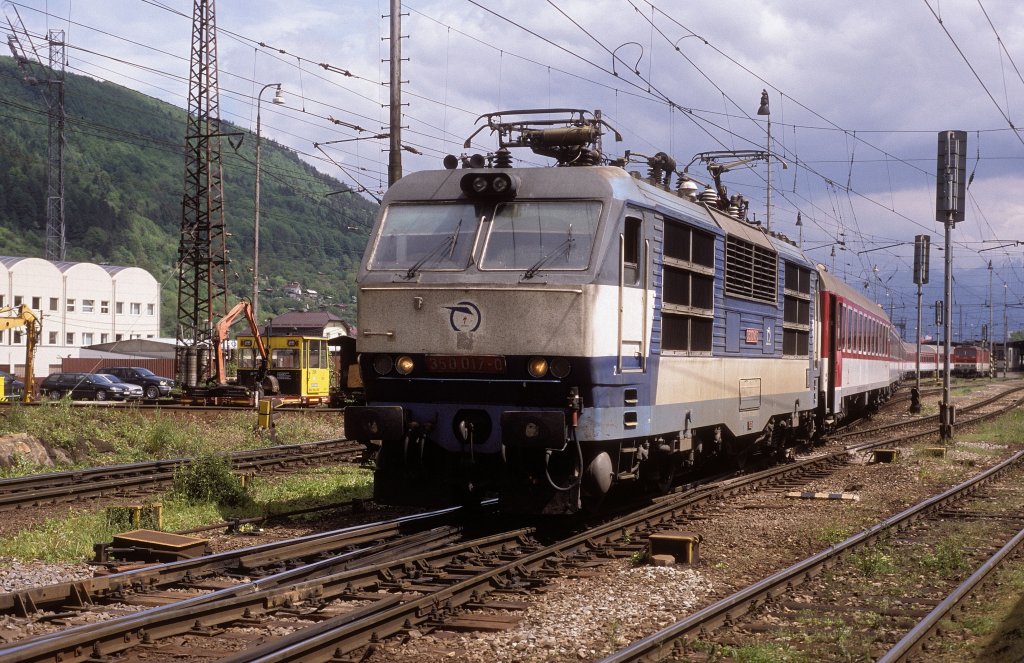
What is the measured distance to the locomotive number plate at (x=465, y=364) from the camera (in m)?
10.3

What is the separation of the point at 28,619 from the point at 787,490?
1111 centimetres

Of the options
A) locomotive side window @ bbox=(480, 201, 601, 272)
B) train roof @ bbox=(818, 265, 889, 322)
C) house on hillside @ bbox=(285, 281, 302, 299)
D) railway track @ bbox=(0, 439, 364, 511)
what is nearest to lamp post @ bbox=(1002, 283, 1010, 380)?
train roof @ bbox=(818, 265, 889, 322)

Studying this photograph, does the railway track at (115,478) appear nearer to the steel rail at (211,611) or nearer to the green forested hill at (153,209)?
the steel rail at (211,611)

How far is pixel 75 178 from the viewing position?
411 feet

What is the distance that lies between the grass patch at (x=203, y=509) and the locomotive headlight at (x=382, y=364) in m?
2.61

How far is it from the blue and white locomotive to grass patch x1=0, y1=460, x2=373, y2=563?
2780mm

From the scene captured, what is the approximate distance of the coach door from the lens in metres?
10.5

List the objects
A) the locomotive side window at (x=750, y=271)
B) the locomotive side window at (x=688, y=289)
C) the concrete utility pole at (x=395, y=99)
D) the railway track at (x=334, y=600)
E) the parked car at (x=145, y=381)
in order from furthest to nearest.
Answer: the parked car at (x=145, y=381) < the concrete utility pole at (x=395, y=99) < the locomotive side window at (x=750, y=271) < the locomotive side window at (x=688, y=289) < the railway track at (x=334, y=600)

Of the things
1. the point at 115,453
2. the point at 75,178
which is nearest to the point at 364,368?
the point at 115,453

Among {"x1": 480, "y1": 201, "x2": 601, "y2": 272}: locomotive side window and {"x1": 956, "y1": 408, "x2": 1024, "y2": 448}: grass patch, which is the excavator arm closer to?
{"x1": 956, "y1": 408, "x2": 1024, "y2": 448}: grass patch

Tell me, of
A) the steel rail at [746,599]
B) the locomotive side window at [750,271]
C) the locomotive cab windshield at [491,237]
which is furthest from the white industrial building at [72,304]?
the steel rail at [746,599]

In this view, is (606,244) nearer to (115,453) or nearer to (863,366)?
(115,453)

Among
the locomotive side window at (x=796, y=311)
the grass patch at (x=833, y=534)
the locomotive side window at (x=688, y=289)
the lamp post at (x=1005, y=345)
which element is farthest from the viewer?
the lamp post at (x=1005, y=345)

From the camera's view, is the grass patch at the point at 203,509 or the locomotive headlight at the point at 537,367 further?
the grass patch at the point at 203,509
